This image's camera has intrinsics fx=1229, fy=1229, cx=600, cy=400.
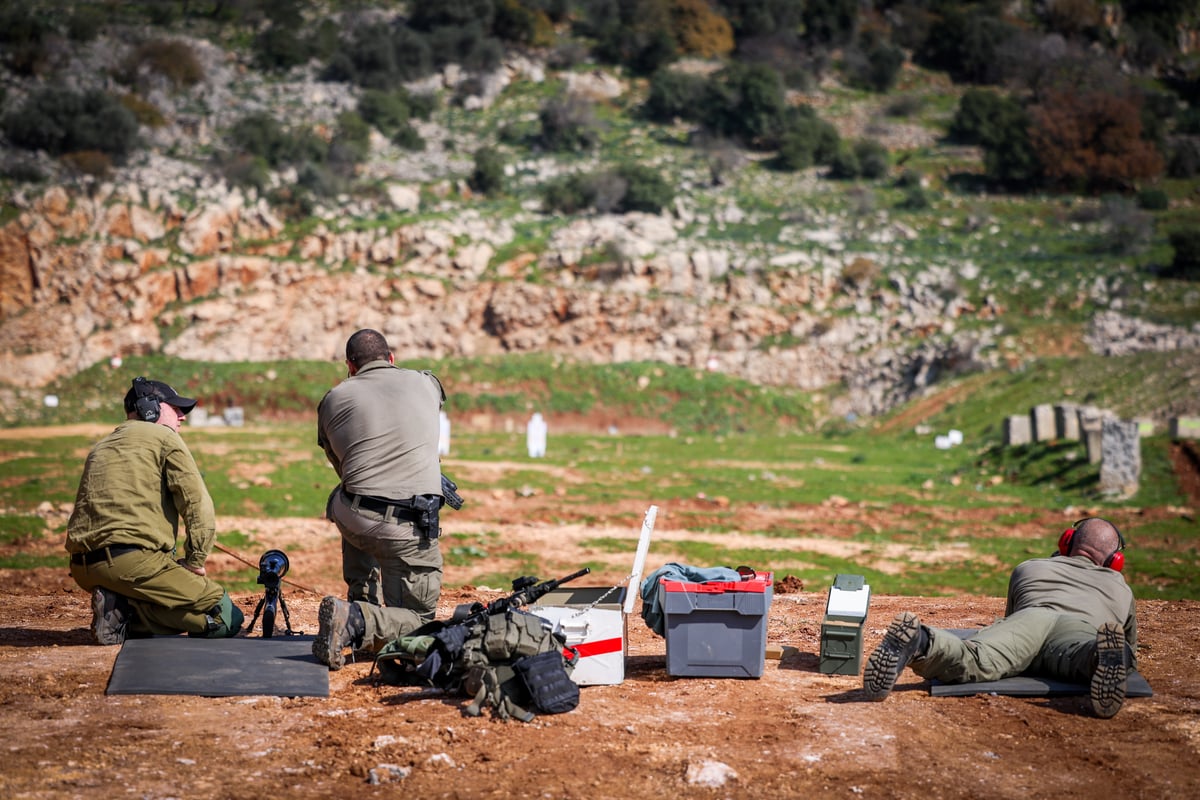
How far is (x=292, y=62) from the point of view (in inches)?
3317

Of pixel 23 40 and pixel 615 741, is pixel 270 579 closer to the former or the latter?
pixel 615 741

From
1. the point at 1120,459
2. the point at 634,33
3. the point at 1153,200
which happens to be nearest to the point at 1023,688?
the point at 1120,459

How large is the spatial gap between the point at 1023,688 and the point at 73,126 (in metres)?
63.8

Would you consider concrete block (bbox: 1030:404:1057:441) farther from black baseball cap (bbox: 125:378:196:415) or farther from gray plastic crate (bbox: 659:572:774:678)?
black baseball cap (bbox: 125:378:196:415)

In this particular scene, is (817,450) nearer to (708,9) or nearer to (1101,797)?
(1101,797)

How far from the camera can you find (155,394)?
27.8ft

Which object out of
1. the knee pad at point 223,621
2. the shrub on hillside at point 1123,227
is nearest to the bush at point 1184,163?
the shrub on hillside at point 1123,227

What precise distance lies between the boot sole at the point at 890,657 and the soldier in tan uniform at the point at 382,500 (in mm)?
2852

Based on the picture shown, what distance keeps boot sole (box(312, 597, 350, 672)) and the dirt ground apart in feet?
0.54

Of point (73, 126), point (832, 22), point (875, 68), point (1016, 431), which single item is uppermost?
point (832, 22)

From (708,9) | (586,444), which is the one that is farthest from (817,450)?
(708,9)

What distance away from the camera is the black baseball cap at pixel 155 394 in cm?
841

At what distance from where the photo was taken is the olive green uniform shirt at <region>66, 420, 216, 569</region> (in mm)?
8102

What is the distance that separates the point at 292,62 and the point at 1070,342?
185 feet
